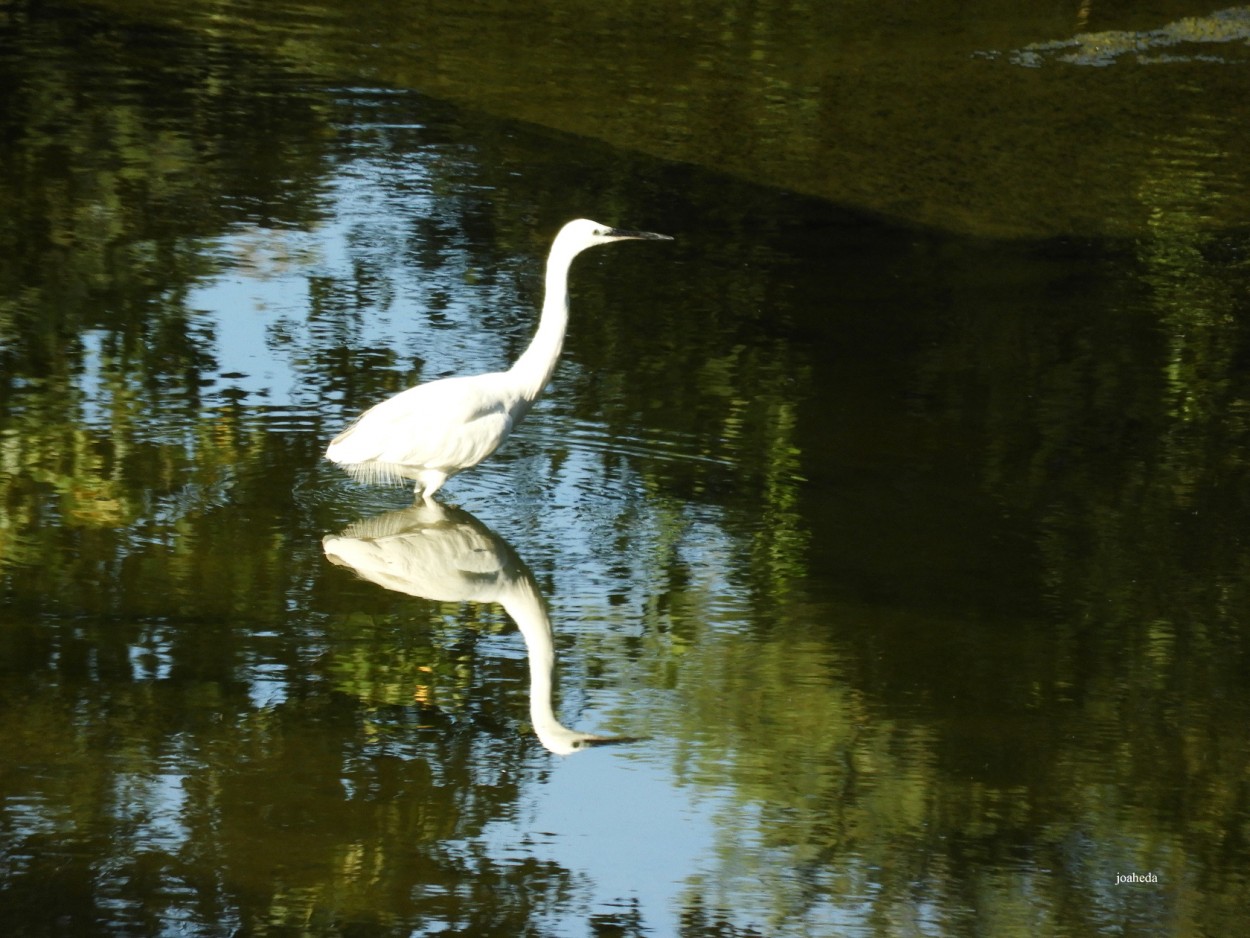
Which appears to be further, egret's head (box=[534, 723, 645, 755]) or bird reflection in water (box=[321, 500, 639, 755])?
bird reflection in water (box=[321, 500, 639, 755])

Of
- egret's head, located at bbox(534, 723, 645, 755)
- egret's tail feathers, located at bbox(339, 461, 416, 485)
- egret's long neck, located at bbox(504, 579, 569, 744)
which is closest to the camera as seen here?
egret's head, located at bbox(534, 723, 645, 755)

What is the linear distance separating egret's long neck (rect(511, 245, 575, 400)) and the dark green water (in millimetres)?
419

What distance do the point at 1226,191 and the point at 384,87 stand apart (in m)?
6.23

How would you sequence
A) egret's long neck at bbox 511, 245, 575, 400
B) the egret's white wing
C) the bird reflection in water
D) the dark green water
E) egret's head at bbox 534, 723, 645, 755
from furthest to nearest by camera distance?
egret's long neck at bbox 511, 245, 575, 400
the egret's white wing
the bird reflection in water
egret's head at bbox 534, 723, 645, 755
the dark green water

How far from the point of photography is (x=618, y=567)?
6355mm

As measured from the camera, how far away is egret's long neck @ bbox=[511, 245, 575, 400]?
700 cm

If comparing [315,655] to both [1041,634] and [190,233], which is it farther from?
[190,233]

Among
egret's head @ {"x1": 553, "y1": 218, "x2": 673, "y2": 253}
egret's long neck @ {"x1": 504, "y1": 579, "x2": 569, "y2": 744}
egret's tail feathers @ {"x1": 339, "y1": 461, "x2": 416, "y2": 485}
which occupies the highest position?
egret's head @ {"x1": 553, "y1": 218, "x2": 673, "y2": 253}

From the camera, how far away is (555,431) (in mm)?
7594

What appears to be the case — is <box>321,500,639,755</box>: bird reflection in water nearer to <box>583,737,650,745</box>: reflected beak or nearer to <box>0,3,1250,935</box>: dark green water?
<box>0,3,1250,935</box>: dark green water

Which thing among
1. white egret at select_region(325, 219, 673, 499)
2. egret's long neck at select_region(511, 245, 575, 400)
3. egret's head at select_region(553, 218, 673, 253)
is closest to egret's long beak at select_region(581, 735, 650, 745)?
white egret at select_region(325, 219, 673, 499)

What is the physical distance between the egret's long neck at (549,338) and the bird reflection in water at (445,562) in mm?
618

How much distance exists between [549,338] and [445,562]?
46.6 inches

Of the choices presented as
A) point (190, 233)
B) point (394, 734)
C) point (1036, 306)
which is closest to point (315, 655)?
point (394, 734)
